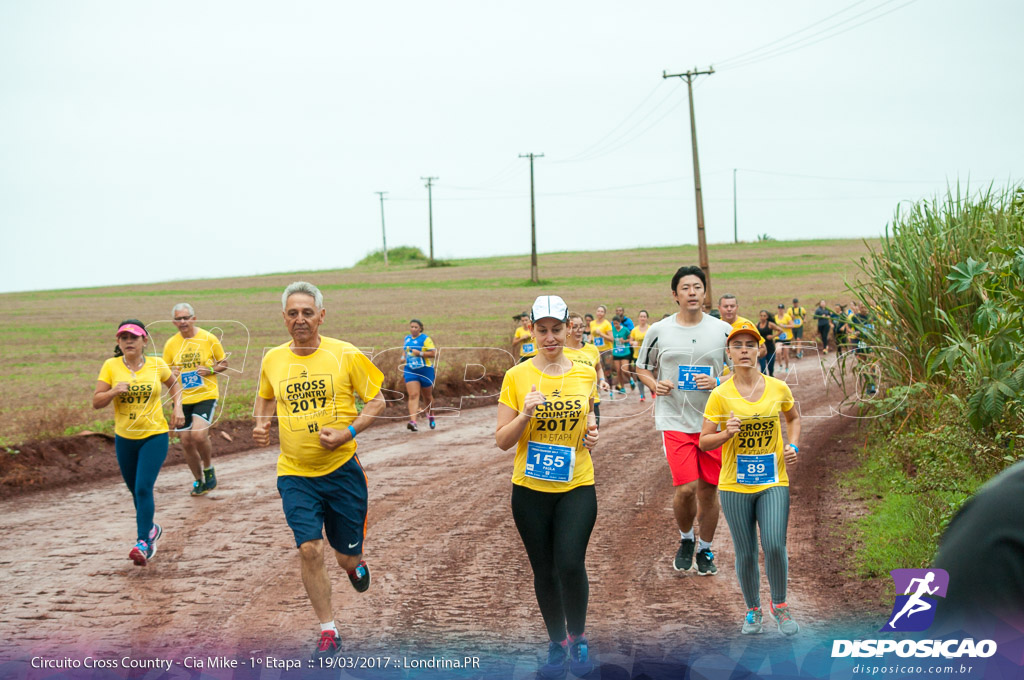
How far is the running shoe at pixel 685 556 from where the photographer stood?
7.18 m

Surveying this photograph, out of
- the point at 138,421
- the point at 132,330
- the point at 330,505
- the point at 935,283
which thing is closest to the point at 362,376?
the point at 330,505

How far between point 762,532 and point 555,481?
149cm

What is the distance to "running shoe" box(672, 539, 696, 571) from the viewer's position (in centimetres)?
718

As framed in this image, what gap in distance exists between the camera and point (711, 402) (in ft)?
19.6

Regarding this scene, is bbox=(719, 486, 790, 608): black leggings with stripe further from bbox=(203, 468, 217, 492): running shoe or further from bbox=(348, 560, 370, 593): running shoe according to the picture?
bbox=(203, 468, 217, 492): running shoe

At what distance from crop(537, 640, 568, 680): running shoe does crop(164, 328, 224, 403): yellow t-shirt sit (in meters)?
6.48

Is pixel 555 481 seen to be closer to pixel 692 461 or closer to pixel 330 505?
pixel 330 505

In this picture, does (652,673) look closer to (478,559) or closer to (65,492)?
(478,559)

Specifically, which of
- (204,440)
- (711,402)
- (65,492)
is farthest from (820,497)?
(65,492)

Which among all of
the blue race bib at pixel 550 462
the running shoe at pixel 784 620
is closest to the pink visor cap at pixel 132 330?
the blue race bib at pixel 550 462

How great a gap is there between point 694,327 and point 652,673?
2.92 meters

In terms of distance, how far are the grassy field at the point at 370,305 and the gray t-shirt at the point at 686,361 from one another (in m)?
5.32

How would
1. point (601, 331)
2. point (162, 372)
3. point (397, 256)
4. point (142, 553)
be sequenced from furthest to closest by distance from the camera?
point (397, 256), point (601, 331), point (162, 372), point (142, 553)

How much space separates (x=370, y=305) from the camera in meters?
56.7
